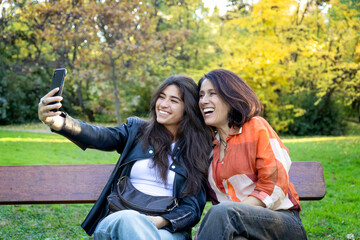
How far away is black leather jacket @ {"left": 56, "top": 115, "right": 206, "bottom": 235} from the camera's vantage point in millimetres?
2727

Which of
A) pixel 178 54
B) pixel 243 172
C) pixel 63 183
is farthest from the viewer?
pixel 178 54

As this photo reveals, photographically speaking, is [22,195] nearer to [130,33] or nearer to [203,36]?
[130,33]

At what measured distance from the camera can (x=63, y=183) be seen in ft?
11.0

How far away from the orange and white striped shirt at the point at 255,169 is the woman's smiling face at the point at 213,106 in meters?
0.16

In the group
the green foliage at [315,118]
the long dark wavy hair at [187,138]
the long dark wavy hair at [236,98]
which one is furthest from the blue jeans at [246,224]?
the green foliage at [315,118]

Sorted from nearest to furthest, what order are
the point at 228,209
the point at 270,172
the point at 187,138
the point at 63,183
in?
the point at 228,209 → the point at 270,172 → the point at 187,138 → the point at 63,183

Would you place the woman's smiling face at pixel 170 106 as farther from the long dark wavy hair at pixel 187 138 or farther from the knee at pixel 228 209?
the knee at pixel 228 209

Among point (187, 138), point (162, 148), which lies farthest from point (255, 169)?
point (162, 148)

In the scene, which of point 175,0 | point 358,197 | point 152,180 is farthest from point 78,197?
point 175,0

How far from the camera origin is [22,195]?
3289 mm

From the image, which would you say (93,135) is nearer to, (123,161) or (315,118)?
(123,161)

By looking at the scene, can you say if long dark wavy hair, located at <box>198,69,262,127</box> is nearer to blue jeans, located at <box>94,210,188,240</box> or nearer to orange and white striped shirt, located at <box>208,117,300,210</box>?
orange and white striped shirt, located at <box>208,117,300,210</box>

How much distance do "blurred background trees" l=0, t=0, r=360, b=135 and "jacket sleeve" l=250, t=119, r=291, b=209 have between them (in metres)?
9.75

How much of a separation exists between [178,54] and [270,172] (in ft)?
64.3
